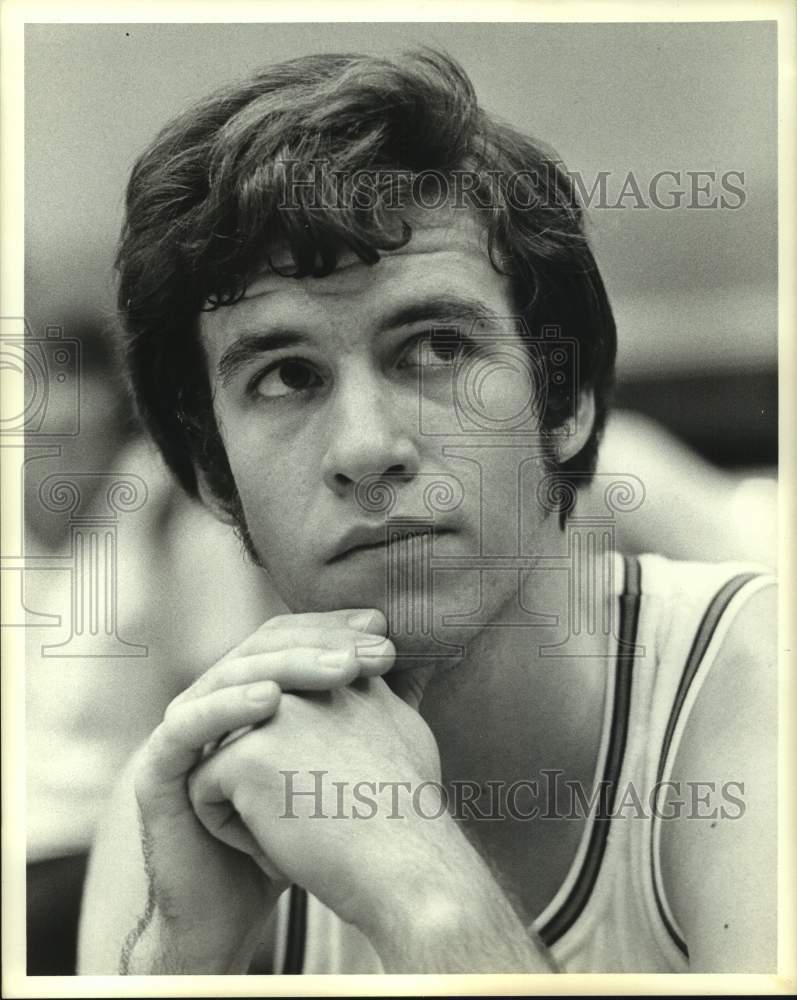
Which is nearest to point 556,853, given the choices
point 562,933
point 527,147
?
point 562,933

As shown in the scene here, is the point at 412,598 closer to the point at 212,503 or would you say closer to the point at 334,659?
the point at 334,659

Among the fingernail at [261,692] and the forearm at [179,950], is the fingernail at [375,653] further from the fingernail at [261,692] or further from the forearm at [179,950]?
the forearm at [179,950]

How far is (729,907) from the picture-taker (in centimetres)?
176

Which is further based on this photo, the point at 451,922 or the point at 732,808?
the point at 732,808

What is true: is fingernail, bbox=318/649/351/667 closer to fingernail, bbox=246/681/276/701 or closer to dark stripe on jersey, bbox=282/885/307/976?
fingernail, bbox=246/681/276/701

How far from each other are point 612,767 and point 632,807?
7 cm

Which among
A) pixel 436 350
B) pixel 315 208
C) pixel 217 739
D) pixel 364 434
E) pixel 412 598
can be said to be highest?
pixel 315 208

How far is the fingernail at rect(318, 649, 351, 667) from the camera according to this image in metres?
1.69

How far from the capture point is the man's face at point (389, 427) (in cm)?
171

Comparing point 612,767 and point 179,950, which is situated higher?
point 612,767

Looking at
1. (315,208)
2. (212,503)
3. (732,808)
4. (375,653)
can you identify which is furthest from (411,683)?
(315,208)

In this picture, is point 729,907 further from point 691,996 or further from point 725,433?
point 725,433

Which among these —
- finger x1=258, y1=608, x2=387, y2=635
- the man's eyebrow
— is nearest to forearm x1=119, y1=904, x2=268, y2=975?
finger x1=258, y1=608, x2=387, y2=635

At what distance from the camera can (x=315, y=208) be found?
1.71 meters
